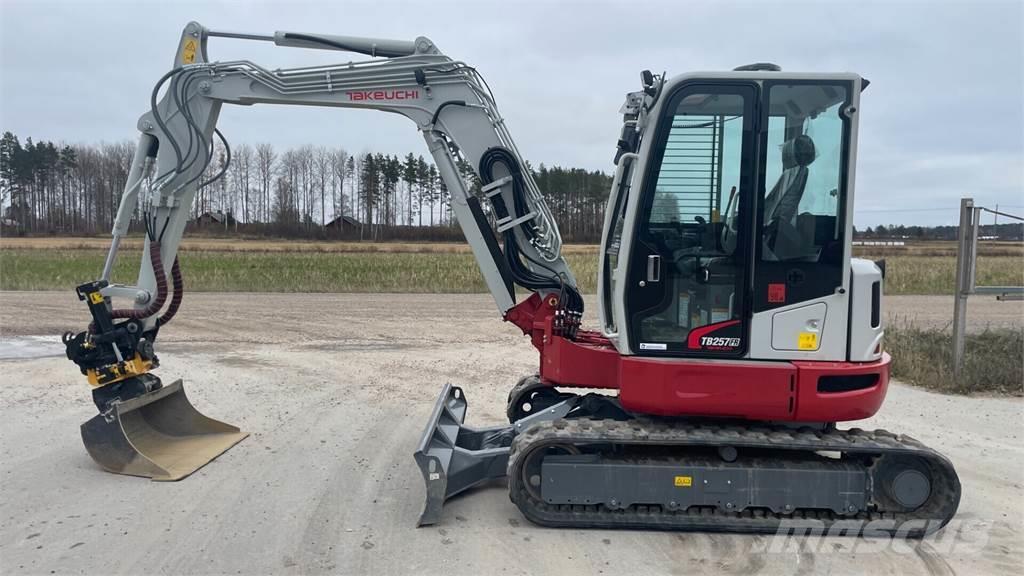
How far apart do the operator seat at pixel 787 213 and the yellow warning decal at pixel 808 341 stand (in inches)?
21.4

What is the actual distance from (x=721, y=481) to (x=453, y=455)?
76.5 inches

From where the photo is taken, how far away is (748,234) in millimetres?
4633

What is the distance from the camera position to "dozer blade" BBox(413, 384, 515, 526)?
15.6 ft

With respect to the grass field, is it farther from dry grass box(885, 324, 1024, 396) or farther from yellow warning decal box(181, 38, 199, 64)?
yellow warning decal box(181, 38, 199, 64)

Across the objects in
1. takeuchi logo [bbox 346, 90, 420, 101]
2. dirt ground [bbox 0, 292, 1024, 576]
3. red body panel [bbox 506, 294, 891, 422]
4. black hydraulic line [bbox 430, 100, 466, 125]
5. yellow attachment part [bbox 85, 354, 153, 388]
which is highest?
takeuchi logo [bbox 346, 90, 420, 101]

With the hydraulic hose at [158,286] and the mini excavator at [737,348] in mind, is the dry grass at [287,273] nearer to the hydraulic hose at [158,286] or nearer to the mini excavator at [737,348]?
the hydraulic hose at [158,286]

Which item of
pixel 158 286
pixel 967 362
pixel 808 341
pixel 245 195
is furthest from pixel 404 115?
pixel 245 195

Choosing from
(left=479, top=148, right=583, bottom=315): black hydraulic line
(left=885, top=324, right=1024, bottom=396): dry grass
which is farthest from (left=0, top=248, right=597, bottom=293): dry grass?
(left=479, top=148, right=583, bottom=315): black hydraulic line

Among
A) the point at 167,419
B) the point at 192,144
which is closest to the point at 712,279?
the point at 192,144

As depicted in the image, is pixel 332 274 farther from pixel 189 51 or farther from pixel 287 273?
pixel 189 51

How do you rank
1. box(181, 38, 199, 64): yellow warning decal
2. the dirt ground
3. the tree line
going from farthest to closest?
1. the tree line
2. box(181, 38, 199, 64): yellow warning decal
3. the dirt ground

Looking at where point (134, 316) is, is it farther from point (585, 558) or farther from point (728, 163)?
point (728, 163)

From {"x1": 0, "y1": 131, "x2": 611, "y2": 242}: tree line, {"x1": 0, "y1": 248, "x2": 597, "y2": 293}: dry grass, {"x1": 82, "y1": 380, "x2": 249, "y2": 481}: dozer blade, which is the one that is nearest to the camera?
{"x1": 82, "y1": 380, "x2": 249, "y2": 481}: dozer blade

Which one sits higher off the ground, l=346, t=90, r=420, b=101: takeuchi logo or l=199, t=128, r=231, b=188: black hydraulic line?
l=346, t=90, r=420, b=101: takeuchi logo
